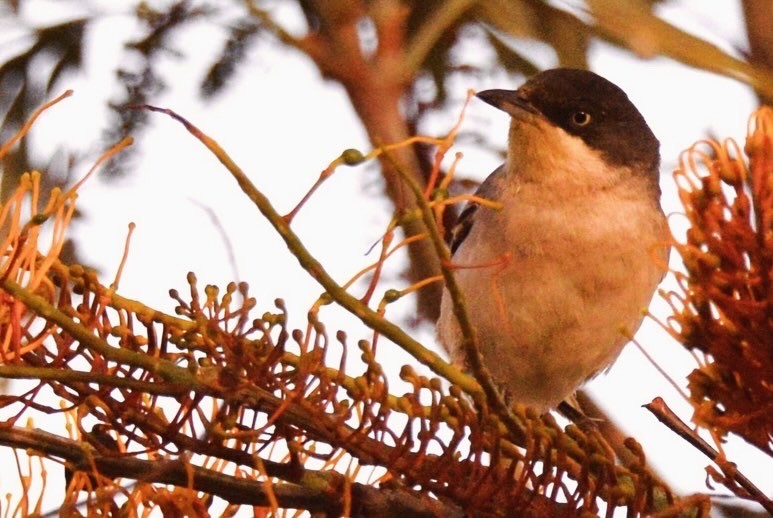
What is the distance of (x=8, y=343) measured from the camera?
2441mm

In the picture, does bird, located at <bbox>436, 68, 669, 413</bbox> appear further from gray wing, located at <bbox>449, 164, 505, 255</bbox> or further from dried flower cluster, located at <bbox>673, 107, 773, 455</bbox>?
dried flower cluster, located at <bbox>673, 107, 773, 455</bbox>

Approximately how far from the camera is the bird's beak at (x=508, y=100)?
177 inches

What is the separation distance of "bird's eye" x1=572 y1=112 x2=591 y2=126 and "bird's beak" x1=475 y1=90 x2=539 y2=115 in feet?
0.66

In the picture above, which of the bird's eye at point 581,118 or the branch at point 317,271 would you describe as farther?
the bird's eye at point 581,118

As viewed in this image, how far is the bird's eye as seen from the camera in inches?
185

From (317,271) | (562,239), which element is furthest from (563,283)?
(317,271)

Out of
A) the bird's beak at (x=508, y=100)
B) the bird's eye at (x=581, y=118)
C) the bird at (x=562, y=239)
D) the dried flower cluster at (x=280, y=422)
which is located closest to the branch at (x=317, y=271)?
the dried flower cluster at (x=280, y=422)

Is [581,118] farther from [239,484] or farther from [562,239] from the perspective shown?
[239,484]

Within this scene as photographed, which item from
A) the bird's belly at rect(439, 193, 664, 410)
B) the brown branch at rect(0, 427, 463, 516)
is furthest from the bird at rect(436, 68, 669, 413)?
the brown branch at rect(0, 427, 463, 516)

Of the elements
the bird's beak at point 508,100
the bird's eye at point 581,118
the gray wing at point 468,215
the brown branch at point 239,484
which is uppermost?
the bird's eye at point 581,118

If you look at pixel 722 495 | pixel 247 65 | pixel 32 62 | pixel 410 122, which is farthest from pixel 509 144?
pixel 722 495

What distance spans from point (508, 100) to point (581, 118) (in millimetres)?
368

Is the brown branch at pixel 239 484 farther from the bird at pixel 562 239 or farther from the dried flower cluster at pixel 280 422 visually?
the bird at pixel 562 239

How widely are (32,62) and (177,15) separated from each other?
1.90 feet
